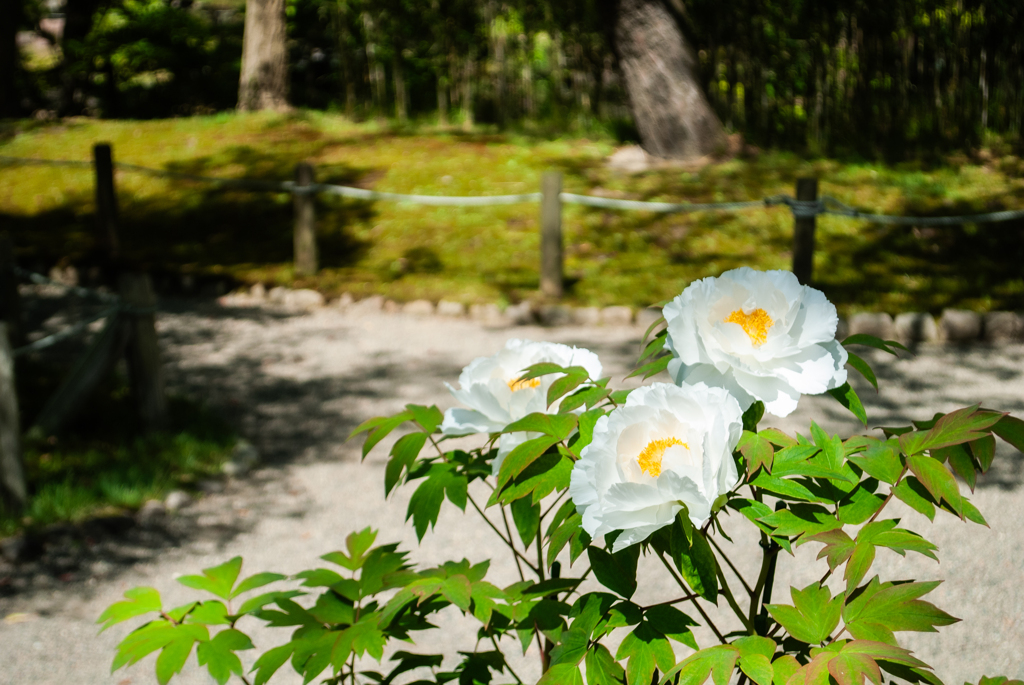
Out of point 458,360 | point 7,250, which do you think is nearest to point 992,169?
point 458,360

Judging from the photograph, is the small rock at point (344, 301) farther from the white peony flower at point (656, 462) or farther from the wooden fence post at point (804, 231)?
the white peony flower at point (656, 462)

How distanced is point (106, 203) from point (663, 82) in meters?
5.52

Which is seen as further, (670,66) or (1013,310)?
(670,66)

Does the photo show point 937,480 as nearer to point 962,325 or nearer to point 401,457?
point 401,457

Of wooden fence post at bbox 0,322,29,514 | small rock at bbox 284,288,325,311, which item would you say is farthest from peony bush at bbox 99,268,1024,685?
small rock at bbox 284,288,325,311

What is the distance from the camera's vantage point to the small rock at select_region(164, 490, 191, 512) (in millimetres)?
3869

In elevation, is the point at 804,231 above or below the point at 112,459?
above

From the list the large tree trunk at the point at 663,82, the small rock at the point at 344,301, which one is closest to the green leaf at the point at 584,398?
the small rock at the point at 344,301

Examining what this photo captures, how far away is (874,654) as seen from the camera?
0.96 m

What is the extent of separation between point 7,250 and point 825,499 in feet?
16.6

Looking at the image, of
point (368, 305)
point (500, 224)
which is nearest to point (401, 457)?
point (368, 305)

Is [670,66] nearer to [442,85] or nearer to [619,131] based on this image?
[619,131]

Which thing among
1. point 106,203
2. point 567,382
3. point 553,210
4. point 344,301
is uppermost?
point 106,203

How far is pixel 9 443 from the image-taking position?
133 inches
